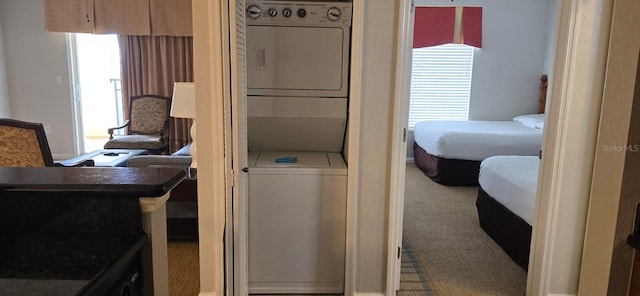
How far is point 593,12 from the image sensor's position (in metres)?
2.06

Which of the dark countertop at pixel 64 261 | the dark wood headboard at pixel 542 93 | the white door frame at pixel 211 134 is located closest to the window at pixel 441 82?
the dark wood headboard at pixel 542 93

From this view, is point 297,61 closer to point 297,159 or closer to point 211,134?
point 297,159

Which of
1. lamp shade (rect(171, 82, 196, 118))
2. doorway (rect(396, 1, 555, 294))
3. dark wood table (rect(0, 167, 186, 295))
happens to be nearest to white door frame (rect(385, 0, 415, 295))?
dark wood table (rect(0, 167, 186, 295))

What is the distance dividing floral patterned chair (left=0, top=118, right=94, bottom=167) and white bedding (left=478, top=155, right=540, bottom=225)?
308cm

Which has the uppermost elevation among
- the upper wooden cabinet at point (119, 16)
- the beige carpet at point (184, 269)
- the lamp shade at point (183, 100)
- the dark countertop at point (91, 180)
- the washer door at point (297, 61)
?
the upper wooden cabinet at point (119, 16)

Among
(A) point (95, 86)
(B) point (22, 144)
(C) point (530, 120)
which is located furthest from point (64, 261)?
(A) point (95, 86)

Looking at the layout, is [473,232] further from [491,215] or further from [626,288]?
[626,288]

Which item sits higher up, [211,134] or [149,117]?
[211,134]

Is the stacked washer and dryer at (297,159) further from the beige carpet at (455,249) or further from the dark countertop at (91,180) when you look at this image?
the dark countertop at (91,180)

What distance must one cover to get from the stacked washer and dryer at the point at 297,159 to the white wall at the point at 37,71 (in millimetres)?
4659

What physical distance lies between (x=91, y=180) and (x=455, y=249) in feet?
8.73

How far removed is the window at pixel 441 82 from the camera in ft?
19.5

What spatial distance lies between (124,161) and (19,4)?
354cm

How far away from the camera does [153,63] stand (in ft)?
18.6
